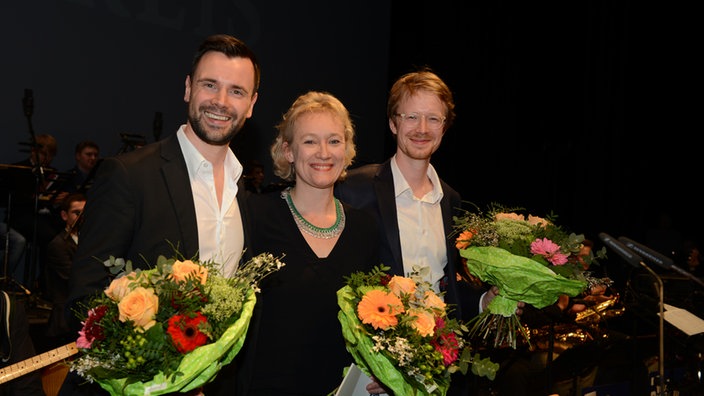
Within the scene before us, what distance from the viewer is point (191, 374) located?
65.0 inches

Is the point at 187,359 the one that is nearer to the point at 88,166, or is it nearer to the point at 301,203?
the point at 301,203

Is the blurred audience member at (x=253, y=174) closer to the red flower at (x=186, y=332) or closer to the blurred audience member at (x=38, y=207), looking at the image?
the blurred audience member at (x=38, y=207)

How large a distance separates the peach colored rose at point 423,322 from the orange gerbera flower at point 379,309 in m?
0.05

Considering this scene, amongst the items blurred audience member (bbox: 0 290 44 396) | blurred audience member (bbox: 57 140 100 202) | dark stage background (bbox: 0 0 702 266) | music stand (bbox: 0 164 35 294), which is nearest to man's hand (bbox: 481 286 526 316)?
blurred audience member (bbox: 0 290 44 396)

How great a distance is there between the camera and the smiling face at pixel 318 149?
8.03ft

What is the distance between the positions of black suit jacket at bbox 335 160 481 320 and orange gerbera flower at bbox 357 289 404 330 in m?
0.62

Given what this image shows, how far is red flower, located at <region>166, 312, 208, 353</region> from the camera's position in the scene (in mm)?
1626

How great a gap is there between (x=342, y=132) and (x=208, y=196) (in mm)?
526

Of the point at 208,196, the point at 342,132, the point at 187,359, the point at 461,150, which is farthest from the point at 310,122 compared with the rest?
the point at 461,150

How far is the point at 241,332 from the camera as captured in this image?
178 cm

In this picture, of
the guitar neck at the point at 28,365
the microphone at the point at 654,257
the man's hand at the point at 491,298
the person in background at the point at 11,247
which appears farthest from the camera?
the person in background at the point at 11,247

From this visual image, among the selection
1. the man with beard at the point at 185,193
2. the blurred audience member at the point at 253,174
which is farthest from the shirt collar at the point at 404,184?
the blurred audience member at the point at 253,174

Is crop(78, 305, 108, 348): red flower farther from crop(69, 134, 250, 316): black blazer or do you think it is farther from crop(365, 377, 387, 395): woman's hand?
crop(365, 377, 387, 395): woman's hand

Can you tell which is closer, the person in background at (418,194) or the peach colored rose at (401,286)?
the peach colored rose at (401,286)
